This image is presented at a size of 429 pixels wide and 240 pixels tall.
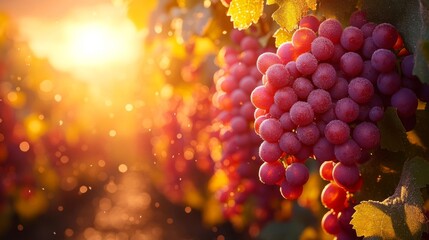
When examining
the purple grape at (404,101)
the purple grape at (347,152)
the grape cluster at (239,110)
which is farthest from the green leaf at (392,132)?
the grape cluster at (239,110)

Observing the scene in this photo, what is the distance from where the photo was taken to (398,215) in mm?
1126

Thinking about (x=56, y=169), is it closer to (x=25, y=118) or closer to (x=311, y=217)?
(x=25, y=118)

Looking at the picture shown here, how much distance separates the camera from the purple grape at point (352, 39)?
1.20m

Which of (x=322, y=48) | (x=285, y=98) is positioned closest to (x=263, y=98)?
(x=285, y=98)

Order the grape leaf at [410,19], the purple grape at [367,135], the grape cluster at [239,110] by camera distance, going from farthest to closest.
Result: 1. the grape cluster at [239,110]
2. the purple grape at [367,135]
3. the grape leaf at [410,19]

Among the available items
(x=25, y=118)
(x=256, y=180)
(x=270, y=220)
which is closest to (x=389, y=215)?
(x=256, y=180)

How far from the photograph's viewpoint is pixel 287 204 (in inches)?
129

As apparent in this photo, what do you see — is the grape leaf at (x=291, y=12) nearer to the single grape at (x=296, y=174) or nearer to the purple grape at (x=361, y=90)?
the purple grape at (x=361, y=90)

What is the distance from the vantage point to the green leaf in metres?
1.19

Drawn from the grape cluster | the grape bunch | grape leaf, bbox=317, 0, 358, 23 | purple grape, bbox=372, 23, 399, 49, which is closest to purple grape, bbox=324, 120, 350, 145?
the grape bunch

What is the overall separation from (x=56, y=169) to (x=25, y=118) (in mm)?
941

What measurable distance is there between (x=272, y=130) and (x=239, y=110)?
72cm

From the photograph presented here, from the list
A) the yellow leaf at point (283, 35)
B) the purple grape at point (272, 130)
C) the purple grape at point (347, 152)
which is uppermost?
the yellow leaf at point (283, 35)

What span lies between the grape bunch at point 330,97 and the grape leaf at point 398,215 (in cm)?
8
